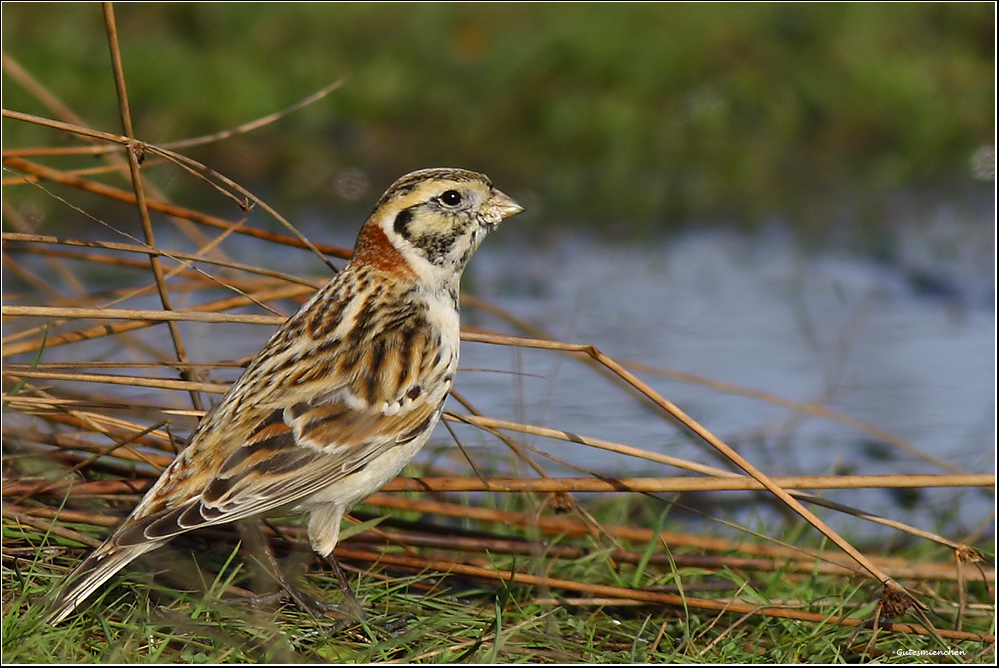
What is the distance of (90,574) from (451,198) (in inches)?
63.1

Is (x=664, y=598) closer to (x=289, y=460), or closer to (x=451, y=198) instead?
(x=289, y=460)

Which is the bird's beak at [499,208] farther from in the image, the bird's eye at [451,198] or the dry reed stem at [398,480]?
the dry reed stem at [398,480]

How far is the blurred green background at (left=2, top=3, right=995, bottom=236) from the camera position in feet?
34.3

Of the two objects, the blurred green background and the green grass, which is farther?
the blurred green background

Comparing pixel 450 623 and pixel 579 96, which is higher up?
pixel 579 96

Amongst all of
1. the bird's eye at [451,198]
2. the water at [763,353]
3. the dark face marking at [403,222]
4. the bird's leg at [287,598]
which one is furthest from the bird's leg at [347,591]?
the water at [763,353]

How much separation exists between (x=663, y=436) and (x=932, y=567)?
6.50 ft

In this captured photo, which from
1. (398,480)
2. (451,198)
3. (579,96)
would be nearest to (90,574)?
(398,480)

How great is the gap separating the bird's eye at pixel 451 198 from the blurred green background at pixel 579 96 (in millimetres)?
5650

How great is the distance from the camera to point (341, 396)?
404cm

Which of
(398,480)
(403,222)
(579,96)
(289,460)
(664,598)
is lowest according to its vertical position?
(664,598)

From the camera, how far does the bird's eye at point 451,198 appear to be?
4.41 m

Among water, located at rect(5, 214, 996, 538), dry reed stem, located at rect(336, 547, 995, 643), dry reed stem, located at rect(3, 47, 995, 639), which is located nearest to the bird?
dry reed stem, located at rect(3, 47, 995, 639)

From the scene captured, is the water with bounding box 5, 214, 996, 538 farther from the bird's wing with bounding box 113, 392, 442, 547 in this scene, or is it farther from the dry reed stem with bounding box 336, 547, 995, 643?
the bird's wing with bounding box 113, 392, 442, 547
